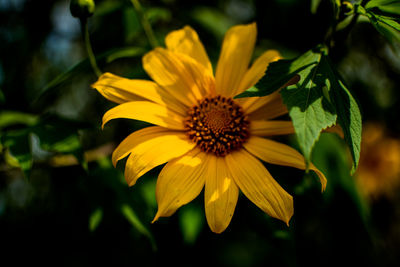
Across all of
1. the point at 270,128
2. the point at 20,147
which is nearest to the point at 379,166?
the point at 270,128

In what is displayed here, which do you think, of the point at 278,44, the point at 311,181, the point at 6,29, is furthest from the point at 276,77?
the point at 6,29

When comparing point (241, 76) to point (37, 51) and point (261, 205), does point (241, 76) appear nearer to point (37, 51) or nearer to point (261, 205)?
point (261, 205)

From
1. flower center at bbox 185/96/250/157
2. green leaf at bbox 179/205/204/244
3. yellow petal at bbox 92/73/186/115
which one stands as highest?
yellow petal at bbox 92/73/186/115

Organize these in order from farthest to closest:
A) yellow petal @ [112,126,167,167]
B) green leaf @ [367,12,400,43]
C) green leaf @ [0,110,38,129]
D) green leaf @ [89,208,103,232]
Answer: green leaf @ [0,110,38,129]
green leaf @ [89,208,103,232]
yellow petal @ [112,126,167,167]
green leaf @ [367,12,400,43]

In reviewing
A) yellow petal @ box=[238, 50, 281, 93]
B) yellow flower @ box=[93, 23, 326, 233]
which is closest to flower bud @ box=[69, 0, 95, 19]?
yellow flower @ box=[93, 23, 326, 233]

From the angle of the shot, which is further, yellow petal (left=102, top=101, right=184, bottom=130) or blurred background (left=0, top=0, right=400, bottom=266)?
blurred background (left=0, top=0, right=400, bottom=266)

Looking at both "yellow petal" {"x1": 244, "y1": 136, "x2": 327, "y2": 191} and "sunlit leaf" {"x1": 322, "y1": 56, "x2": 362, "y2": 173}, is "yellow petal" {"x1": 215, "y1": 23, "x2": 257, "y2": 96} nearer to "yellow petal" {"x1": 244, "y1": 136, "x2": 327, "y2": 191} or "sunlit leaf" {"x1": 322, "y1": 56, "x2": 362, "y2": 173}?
"yellow petal" {"x1": 244, "y1": 136, "x2": 327, "y2": 191}

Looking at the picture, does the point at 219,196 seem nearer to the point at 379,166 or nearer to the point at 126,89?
the point at 126,89
